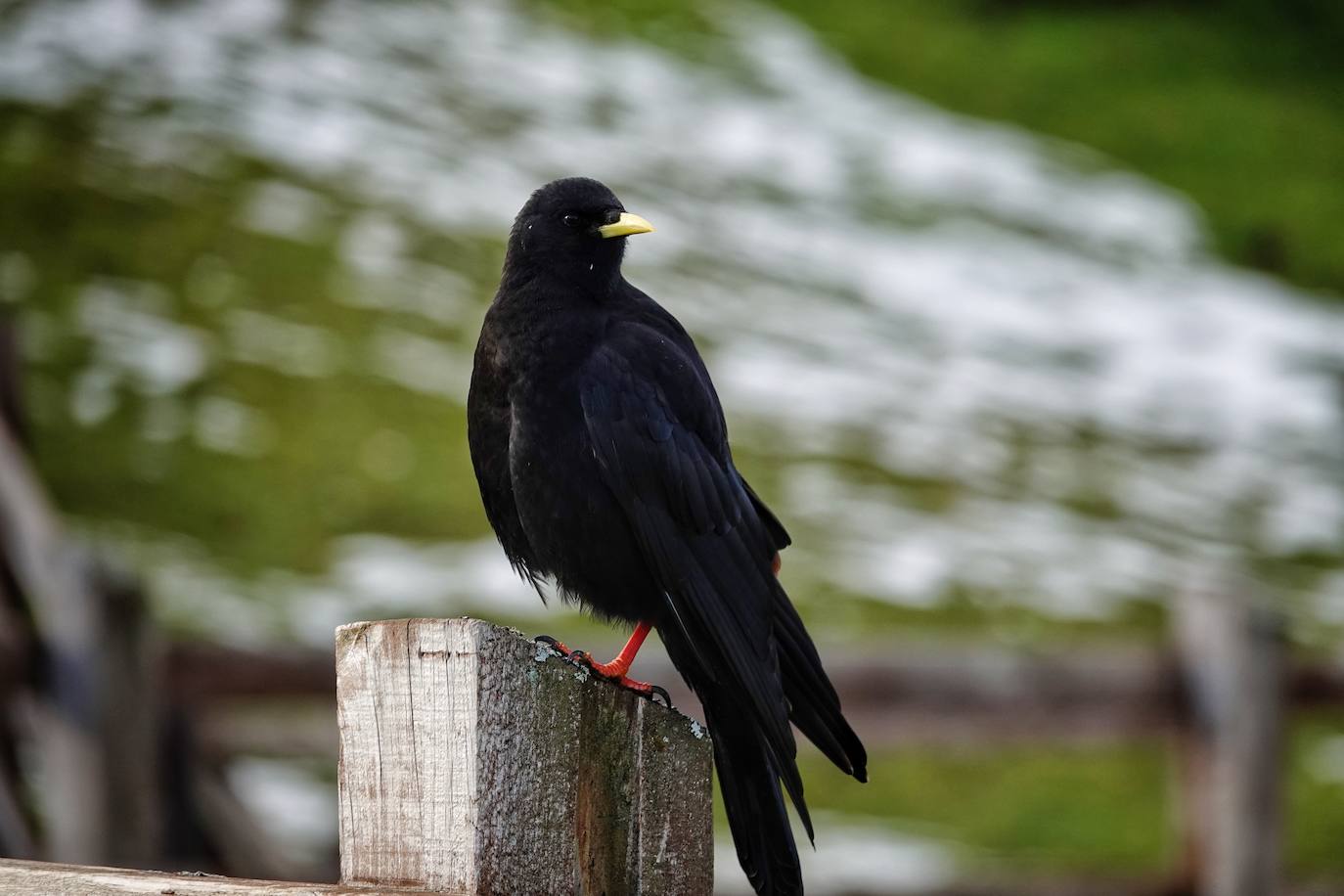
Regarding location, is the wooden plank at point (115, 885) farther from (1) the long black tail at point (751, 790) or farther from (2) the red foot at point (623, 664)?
(1) the long black tail at point (751, 790)

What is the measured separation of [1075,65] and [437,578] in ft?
96.8

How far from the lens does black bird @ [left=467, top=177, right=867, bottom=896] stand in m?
3.03

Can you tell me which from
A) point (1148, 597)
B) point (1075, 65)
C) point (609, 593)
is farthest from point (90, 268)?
point (1075, 65)

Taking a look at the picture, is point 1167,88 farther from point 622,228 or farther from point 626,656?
point 626,656

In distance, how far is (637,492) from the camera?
331 centimetres

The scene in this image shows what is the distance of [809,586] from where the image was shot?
57.6ft

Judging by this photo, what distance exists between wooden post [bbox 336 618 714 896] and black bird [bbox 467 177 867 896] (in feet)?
1.54

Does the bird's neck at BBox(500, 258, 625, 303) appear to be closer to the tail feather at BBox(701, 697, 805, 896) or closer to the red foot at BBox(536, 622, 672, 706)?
the red foot at BBox(536, 622, 672, 706)

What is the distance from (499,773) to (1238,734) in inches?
180

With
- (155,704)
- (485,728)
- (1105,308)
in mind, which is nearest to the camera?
(485,728)

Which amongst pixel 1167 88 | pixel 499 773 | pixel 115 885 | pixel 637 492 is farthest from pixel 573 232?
pixel 1167 88

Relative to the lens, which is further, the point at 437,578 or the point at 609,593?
the point at 437,578

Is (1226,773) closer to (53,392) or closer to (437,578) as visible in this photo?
(437,578)

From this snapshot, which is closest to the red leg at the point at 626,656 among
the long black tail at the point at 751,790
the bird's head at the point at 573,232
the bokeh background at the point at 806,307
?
the long black tail at the point at 751,790
